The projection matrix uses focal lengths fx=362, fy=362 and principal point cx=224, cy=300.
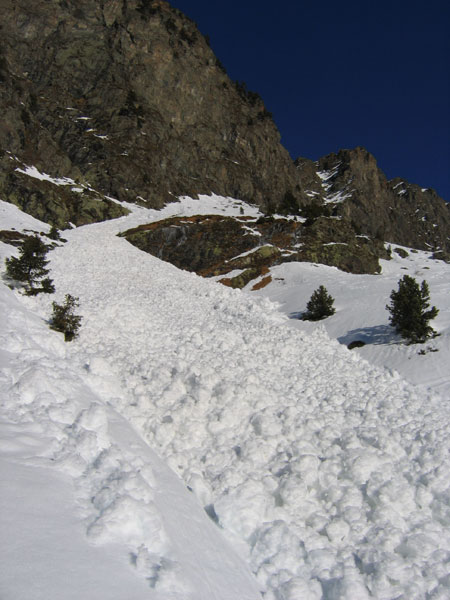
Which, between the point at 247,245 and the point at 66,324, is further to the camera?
the point at 247,245

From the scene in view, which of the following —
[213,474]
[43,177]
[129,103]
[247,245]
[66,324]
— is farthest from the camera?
[129,103]

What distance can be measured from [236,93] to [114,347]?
113960mm

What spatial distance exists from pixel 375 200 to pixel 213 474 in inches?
5779

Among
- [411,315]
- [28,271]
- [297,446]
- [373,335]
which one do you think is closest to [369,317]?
[373,335]

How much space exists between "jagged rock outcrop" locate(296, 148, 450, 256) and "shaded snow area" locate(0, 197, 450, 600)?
114611mm

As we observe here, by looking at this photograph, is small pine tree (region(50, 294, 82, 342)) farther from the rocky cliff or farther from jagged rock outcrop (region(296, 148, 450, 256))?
jagged rock outcrop (region(296, 148, 450, 256))

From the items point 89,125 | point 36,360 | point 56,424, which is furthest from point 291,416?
point 89,125

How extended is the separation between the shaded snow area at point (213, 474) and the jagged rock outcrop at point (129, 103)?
6653 cm

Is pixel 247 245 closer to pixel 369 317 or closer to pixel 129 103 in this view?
pixel 369 317

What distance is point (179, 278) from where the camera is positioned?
76.8 feet

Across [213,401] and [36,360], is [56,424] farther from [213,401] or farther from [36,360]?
[213,401]

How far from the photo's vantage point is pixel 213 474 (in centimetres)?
596

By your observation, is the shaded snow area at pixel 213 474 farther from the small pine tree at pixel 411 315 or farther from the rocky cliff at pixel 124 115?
the rocky cliff at pixel 124 115

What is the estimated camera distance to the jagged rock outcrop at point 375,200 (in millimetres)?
127438
